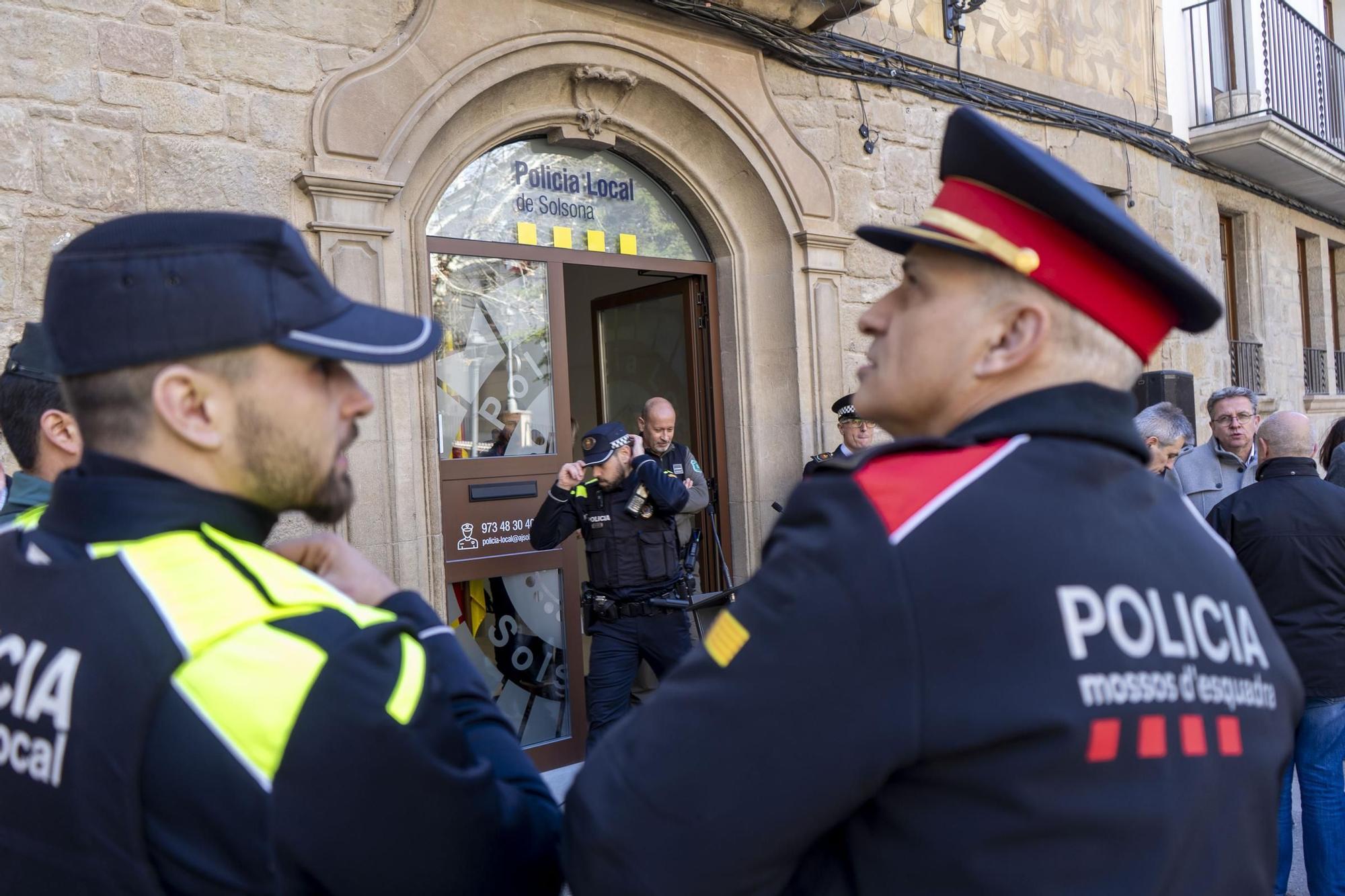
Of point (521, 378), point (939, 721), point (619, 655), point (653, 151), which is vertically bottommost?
point (619, 655)

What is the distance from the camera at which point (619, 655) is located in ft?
17.8

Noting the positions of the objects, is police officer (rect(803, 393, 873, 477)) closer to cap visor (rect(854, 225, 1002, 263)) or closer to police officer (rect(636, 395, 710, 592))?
police officer (rect(636, 395, 710, 592))

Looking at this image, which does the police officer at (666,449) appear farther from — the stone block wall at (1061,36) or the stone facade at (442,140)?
the stone block wall at (1061,36)

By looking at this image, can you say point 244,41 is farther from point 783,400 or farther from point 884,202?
point 884,202

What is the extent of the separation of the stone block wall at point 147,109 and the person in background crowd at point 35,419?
Answer: 1.90m

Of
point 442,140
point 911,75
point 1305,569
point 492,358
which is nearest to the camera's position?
point 1305,569

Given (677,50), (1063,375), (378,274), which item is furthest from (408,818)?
(677,50)

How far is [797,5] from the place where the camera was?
6672mm

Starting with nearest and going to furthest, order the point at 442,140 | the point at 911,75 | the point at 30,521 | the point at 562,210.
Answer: the point at 30,521
the point at 442,140
the point at 562,210
the point at 911,75

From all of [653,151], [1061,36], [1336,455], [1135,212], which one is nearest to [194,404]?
[653,151]

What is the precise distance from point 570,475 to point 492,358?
3.68 ft

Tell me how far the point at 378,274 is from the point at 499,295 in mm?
1069

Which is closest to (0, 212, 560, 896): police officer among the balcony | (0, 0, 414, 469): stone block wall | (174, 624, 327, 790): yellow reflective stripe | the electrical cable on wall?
(174, 624, 327, 790): yellow reflective stripe

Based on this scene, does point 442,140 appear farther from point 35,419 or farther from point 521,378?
point 35,419
